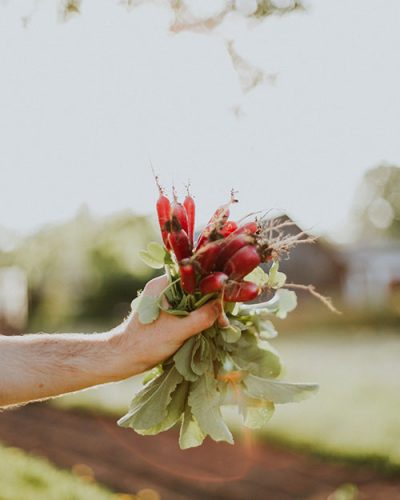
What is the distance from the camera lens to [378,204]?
62062 millimetres

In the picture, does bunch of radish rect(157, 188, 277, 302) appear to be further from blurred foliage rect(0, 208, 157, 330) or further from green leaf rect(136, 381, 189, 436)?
blurred foliage rect(0, 208, 157, 330)

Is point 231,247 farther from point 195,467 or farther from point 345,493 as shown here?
point 195,467

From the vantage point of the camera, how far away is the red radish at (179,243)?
2.29m

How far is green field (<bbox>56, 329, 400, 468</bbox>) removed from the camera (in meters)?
8.51

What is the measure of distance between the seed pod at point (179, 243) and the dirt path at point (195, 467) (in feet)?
16.7

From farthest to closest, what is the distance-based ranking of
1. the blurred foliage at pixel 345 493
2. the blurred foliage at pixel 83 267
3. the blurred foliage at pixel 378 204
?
the blurred foliage at pixel 378 204 → the blurred foliage at pixel 83 267 → the blurred foliage at pixel 345 493

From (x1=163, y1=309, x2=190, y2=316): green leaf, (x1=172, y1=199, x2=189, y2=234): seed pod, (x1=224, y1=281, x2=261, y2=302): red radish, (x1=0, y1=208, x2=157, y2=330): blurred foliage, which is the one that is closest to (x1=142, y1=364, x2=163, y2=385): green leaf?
(x1=163, y1=309, x2=190, y2=316): green leaf

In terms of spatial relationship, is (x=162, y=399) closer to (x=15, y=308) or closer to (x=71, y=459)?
(x=71, y=459)

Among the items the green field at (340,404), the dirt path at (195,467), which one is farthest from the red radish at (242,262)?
the dirt path at (195,467)

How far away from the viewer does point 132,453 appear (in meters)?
8.72

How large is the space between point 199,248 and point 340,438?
274 inches

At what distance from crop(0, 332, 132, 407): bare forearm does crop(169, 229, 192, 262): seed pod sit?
34 centimetres

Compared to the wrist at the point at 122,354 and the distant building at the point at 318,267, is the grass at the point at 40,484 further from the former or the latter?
the distant building at the point at 318,267

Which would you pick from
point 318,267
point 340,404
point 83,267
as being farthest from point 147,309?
point 318,267
